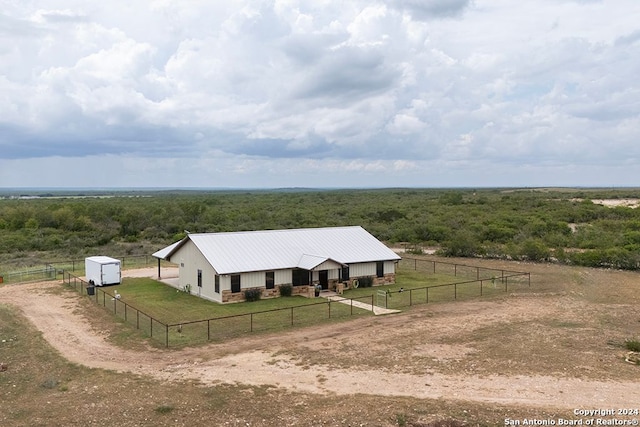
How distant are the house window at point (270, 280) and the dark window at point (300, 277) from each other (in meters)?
1.35

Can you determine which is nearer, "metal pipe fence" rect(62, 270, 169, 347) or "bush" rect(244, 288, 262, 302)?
"metal pipe fence" rect(62, 270, 169, 347)

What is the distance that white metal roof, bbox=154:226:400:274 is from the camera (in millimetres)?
30078

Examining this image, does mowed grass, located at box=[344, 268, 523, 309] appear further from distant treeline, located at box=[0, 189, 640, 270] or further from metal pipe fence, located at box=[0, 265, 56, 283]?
metal pipe fence, located at box=[0, 265, 56, 283]

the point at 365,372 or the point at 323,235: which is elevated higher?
the point at 323,235

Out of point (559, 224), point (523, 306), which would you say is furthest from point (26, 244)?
point (559, 224)

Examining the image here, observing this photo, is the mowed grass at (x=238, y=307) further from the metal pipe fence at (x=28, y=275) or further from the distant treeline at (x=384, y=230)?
the distant treeline at (x=384, y=230)

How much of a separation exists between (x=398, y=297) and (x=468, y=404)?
52.4 ft

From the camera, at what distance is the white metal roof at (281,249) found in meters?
30.1

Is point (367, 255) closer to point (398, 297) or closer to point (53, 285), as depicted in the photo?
point (398, 297)

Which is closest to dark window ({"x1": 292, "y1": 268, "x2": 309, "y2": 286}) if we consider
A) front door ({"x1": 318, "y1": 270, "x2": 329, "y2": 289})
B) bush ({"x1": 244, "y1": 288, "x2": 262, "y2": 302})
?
front door ({"x1": 318, "y1": 270, "x2": 329, "y2": 289})

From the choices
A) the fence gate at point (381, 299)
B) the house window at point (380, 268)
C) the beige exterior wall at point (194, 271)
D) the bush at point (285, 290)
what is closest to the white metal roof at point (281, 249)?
the house window at point (380, 268)

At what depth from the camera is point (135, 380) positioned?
54.5 feet

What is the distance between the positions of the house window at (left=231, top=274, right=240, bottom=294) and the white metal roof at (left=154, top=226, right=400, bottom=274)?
1.41 ft

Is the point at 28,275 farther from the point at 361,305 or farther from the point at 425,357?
the point at 425,357
